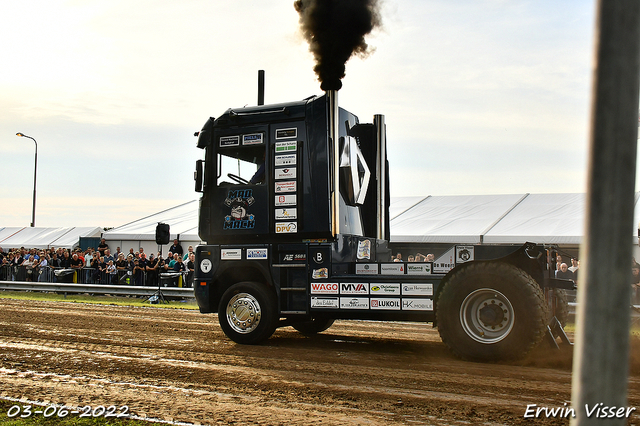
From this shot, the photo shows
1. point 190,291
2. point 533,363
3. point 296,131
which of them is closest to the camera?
point 533,363

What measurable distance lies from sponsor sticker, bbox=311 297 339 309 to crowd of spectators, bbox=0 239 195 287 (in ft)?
33.3

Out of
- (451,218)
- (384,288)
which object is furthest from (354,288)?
(451,218)

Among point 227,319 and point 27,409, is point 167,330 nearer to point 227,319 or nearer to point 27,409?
point 227,319

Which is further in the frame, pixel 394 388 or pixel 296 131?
pixel 296 131

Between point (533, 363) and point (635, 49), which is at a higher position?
point (635, 49)

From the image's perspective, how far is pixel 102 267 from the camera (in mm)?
21844

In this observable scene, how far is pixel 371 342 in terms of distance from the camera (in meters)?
9.02

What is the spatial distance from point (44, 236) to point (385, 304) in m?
30.5

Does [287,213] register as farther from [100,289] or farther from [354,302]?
[100,289]

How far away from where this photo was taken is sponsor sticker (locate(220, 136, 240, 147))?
348 inches

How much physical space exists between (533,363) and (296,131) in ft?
13.9

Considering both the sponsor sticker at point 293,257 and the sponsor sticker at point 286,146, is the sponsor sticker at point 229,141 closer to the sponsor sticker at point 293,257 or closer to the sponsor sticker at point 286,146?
the sponsor sticker at point 286,146

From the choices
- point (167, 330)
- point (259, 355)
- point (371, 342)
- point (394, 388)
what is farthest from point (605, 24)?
point (167, 330)

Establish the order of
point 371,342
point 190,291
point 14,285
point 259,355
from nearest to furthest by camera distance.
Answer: point 259,355 → point 371,342 → point 190,291 → point 14,285
